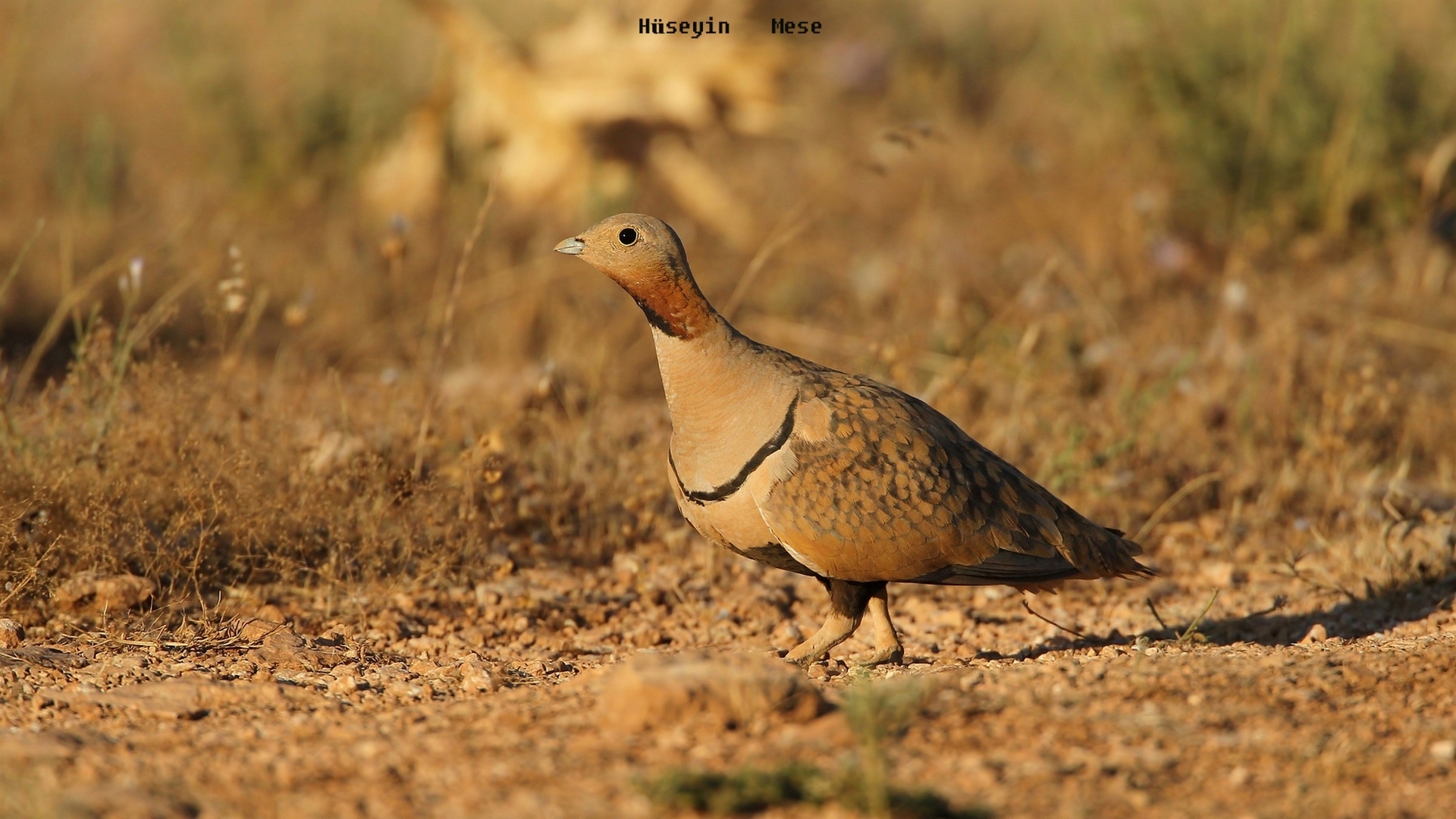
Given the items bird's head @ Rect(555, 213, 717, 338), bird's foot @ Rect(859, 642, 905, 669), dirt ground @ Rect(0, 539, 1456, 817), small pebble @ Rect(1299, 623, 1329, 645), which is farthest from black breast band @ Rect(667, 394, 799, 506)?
small pebble @ Rect(1299, 623, 1329, 645)

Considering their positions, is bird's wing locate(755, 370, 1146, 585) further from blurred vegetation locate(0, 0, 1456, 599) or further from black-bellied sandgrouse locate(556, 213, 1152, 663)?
blurred vegetation locate(0, 0, 1456, 599)

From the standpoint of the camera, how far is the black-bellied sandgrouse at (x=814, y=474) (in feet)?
12.5

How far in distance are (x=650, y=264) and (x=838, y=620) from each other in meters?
1.19

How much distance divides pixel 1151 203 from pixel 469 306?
11.8 ft

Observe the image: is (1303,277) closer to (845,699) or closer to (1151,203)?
(1151,203)

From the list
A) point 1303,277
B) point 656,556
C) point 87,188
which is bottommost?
point 656,556

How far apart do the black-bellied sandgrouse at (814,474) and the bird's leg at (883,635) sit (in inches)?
0.5

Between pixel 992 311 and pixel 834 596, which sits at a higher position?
pixel 992 311

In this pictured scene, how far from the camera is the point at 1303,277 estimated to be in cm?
754

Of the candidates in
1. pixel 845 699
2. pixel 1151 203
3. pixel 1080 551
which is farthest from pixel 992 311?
pixel 845 699

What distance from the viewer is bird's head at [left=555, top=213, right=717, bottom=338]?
3.89 meters

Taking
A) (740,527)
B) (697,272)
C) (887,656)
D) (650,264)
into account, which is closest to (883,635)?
(887,656)

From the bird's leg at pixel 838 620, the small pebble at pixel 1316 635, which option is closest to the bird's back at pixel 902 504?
the bird's leg at pixel 838 620

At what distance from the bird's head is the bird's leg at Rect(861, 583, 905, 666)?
3.23ft
